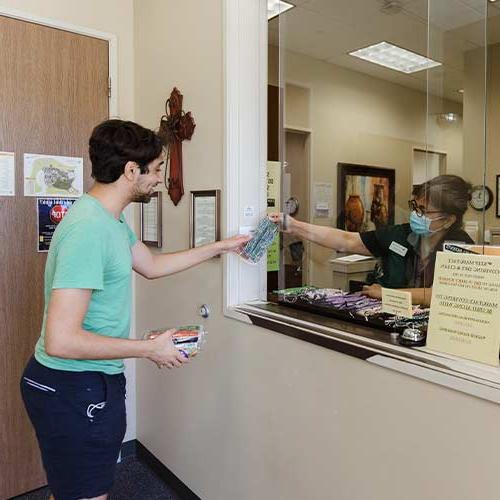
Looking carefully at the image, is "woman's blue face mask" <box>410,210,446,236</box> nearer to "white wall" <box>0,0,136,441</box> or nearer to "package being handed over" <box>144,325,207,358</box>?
"package being handed over" <box>144,325,207,358</box>

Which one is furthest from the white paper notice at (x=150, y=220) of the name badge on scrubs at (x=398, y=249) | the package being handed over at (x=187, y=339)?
the name badge on scrubs at (x=398, y=249)

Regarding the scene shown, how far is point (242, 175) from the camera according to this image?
6.09 feet

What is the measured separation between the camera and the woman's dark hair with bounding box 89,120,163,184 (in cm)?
137

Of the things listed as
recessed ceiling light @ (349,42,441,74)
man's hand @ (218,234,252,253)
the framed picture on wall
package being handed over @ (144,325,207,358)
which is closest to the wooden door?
man's hand @ (218,234,252,253)

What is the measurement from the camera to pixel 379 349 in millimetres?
1279

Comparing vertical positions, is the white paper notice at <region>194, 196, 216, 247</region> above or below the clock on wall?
below

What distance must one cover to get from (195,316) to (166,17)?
4.54ft

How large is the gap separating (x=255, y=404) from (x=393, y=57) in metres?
2.88

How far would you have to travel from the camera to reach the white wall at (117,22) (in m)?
2.22

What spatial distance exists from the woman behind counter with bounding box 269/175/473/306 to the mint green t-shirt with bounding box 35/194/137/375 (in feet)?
2.44

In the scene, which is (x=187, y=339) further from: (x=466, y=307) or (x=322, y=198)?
(x=322, y=198)

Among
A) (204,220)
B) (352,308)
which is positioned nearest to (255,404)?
(352,308)

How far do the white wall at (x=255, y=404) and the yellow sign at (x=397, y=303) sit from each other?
0.75 feet

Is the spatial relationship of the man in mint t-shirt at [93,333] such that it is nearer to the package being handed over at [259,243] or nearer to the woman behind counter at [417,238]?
the package being handed over at [259,243]
